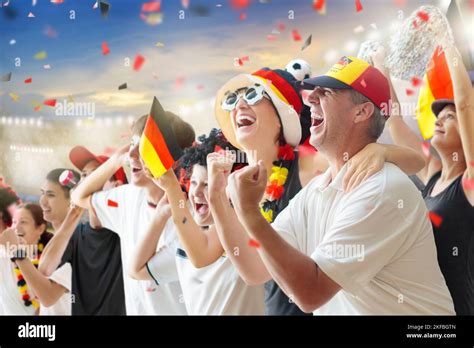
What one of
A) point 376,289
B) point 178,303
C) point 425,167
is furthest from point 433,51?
point 178,303

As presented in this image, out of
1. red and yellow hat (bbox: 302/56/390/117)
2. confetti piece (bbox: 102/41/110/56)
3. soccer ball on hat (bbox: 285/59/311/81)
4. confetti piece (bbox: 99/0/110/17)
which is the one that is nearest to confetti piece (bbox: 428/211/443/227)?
red and yellow hat (bbox: 302/56/390/117)

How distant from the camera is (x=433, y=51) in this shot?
153 inches

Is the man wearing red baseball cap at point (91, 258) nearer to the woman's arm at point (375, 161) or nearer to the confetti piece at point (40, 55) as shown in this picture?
the confetti piece at point (40, 55)

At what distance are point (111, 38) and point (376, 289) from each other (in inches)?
73.8

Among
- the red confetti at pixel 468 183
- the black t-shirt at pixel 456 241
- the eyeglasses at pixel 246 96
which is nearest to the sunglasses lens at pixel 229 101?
the eyeglasses at pixel 246 96

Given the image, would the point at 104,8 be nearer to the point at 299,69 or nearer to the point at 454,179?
the point at 299,69

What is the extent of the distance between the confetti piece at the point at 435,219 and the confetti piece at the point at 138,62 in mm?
1642

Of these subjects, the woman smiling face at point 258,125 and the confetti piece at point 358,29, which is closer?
the woman smiling face at point 258,125

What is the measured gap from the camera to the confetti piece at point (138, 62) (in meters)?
4.10

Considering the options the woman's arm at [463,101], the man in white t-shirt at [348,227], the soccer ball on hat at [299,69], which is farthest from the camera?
the soccer ball on hat at [299,69]

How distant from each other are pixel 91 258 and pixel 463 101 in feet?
6.80

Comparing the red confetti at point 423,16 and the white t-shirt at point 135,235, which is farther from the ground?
the red confetti at point 423,16

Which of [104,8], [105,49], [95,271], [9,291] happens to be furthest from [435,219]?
[9,291]
